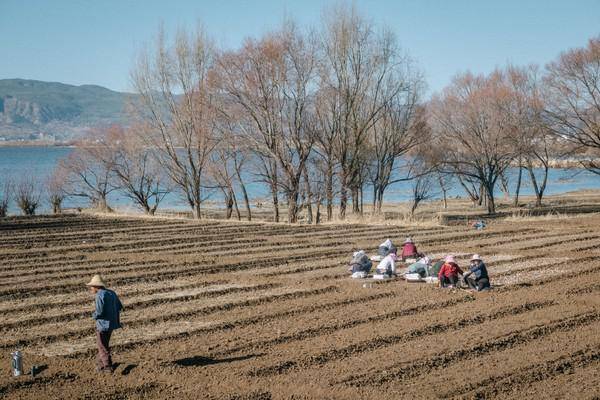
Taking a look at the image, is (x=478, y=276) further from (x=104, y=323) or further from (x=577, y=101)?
(x=577, y=101)

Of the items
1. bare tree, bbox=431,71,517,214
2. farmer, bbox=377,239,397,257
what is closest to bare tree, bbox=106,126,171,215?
bare tree, bbox=431,71,517,214

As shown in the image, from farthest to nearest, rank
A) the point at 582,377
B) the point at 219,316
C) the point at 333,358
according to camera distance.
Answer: the point at 219,316
the point at 333,358
the point at 582,377

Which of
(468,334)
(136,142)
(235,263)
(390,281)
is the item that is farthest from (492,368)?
(136,142)

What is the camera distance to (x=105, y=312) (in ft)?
35.5

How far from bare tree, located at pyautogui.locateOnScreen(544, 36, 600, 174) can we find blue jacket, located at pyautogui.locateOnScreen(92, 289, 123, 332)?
35.6 m

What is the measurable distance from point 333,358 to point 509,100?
125ft

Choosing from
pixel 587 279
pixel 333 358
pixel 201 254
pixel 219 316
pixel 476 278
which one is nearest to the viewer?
pixel 333 358

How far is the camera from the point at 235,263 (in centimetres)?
2148

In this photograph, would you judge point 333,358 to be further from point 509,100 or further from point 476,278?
point 509,100

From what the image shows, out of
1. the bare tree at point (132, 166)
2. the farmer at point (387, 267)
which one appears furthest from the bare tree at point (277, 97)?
the farmer at point (387, 267)

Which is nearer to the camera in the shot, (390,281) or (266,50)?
(390,281)

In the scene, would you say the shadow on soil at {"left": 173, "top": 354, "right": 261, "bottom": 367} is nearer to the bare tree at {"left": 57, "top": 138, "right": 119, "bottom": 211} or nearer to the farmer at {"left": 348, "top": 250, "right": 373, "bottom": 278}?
the farmer at {"left": 348, "top": 250, "right": 373, "bottom": 278}

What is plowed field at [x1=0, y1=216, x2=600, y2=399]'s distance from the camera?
1014 centimetres

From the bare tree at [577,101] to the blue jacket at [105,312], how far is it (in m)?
35.6
